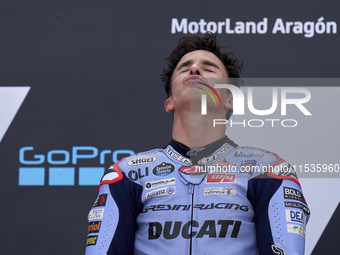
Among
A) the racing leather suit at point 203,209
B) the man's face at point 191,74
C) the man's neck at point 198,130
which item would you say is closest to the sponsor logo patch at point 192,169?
the racing leather suit at point 203,209

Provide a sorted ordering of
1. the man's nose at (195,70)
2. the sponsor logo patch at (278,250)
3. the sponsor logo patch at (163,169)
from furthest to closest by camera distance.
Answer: the man's nose at (195,70), the sponsor logo patch at (163,169), the sponsor logo patch at (278,250)

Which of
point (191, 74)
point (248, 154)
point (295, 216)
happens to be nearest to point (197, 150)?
point (248, 154)

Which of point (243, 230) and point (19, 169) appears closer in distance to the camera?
point (243, 230)

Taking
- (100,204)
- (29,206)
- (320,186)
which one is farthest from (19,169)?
(320,186)

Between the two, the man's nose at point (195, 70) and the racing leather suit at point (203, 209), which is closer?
the racing leather suit at point (203, 209)

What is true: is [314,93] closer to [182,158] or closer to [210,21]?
[210,21]

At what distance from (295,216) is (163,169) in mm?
480

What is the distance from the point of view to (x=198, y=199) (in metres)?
1.13

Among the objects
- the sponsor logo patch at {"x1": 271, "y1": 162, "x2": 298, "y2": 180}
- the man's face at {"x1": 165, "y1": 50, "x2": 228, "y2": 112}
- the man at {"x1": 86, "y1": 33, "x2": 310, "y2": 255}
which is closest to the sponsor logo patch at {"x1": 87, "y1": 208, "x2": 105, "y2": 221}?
the man at {"x1": 86, "y1": 33, "x2": 310, "y2": 255}

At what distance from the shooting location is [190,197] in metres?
1.14

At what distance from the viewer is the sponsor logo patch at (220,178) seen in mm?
1159

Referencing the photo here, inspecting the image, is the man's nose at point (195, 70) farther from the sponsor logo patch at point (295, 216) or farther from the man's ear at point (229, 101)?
the sponsor logo patch at point (295, 216)

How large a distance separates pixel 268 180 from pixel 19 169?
135cm

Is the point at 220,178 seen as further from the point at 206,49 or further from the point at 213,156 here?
the point at 206,49
